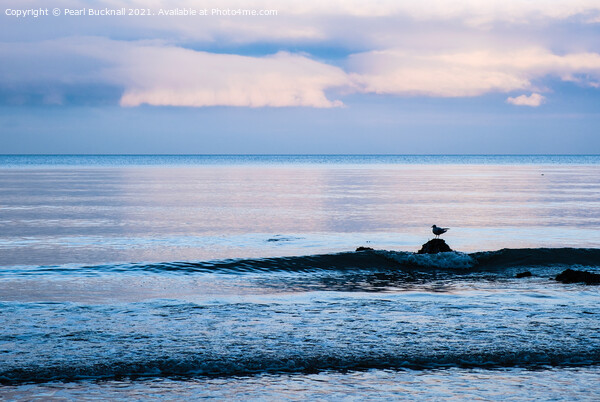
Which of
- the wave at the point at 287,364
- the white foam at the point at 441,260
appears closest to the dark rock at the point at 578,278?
the white foam at the point at 441,260

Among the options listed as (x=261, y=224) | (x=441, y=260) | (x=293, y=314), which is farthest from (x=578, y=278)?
(x=261, y=224)

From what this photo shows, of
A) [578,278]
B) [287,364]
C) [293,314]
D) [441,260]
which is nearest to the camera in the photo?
[287,364]

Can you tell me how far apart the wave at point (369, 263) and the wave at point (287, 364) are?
8.87 meters

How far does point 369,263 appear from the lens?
1948cm

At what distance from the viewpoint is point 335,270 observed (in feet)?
61.8

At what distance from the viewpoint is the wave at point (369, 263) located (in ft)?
59.4

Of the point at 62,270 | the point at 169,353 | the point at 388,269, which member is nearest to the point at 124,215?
the point at 62,270

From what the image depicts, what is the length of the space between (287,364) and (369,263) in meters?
10.6

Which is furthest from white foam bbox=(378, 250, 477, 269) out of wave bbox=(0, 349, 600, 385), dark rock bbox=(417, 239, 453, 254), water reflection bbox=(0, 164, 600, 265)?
wave bbox=(0, 349, 600, 385)

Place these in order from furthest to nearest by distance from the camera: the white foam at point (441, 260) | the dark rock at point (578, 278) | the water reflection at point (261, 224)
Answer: the water reflection at point (261, 224) < the white foam at point (441, 260) < the dark rock at point (578, 278)

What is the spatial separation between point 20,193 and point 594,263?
41941 millimetres

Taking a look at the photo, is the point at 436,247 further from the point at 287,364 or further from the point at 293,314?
the point at 287,364

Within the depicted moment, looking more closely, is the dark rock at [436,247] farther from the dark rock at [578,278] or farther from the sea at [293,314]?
the dark rock at [578,278]

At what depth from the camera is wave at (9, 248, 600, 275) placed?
18.1 metres
